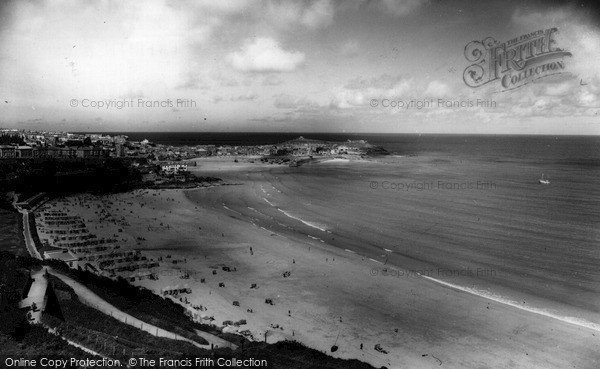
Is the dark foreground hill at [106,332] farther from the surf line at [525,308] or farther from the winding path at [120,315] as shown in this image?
the surf line at [525,308]

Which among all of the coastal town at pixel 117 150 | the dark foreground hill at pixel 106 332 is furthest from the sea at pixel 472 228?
the coastal town at pixel 117 150

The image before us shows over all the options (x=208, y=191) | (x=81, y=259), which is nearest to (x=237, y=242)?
(x=81, y=259)

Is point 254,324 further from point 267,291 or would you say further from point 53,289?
A: point 53,289

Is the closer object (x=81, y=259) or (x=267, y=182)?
(x=81, y=259)

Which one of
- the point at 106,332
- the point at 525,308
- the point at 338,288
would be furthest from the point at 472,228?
the point at 106,332

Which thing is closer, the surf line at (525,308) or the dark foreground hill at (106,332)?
the dark foreground hill at (106,332)

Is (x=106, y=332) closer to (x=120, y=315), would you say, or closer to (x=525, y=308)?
(x=120, y=315)
